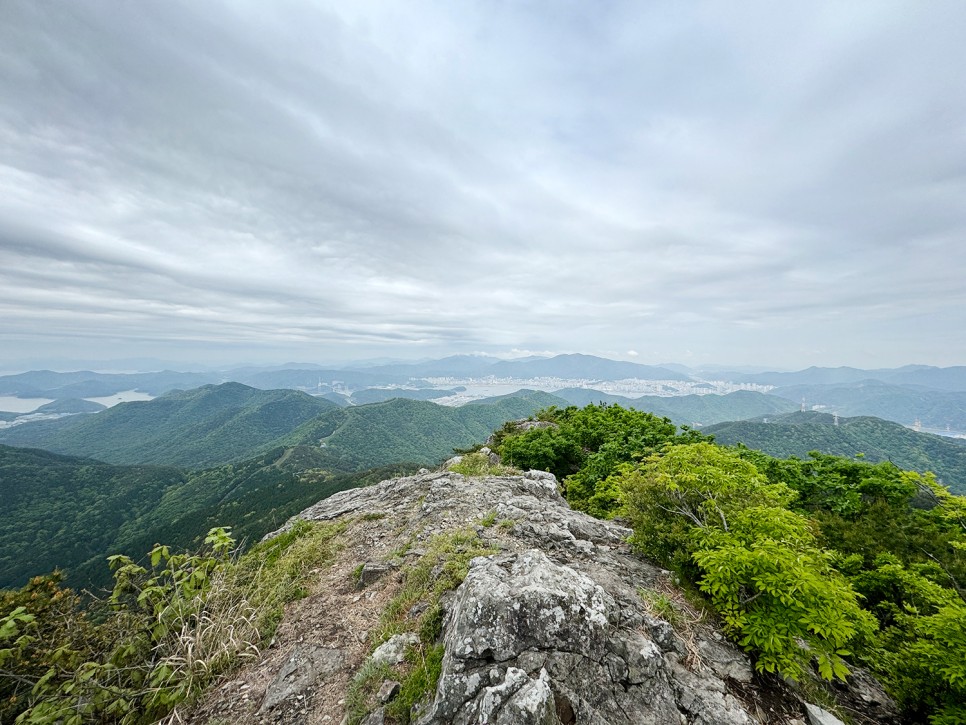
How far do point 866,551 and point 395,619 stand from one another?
49.6 feet

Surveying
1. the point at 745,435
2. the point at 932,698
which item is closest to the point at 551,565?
the point at 932,698

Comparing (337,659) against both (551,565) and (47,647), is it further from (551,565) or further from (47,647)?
→ (47,647)

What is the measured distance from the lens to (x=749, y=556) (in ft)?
18.8

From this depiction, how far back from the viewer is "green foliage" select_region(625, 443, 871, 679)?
535 centimetres

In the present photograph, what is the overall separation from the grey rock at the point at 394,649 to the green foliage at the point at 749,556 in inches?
190

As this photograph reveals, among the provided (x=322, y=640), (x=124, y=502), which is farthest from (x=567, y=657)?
(x=124, y=502)

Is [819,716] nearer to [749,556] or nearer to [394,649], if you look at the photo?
[749,556]

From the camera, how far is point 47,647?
5.61 m

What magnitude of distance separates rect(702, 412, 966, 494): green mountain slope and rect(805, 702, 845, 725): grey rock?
18204cm

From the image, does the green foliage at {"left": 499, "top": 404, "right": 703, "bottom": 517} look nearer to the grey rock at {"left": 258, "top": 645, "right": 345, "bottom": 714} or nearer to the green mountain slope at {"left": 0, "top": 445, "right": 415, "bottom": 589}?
the grey rock at {"left": 258, "top": 645, "right": 345, "bottom": 714}

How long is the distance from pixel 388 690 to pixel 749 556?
224 inches

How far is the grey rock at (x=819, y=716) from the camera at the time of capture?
4.97 meters

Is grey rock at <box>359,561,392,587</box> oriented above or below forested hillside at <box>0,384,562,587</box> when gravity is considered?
above

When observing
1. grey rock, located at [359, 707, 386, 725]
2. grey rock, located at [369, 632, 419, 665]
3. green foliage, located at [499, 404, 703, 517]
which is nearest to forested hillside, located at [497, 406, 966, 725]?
green foliage, located at [499, 404, 703, 517]
